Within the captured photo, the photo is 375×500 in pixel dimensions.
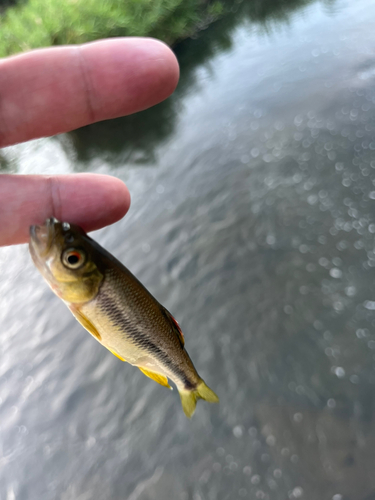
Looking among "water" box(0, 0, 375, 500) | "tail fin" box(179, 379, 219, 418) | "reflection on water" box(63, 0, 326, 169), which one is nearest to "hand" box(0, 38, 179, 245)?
"tail fin" box(179, 379, 219, 418)

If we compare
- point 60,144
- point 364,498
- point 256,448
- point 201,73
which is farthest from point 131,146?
point 364,498

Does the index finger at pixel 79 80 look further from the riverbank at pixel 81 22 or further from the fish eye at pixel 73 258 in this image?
the riverbank at pixel 81 22

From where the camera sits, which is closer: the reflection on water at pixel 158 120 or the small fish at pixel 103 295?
the small fish at pixel 103 295

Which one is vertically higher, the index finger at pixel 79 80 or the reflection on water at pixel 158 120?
the index finger at pixel 79 80

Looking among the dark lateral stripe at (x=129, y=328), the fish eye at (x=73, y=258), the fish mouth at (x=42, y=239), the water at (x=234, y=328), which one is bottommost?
the water at (x=234, y=328)

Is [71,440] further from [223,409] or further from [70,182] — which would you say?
[70,182]

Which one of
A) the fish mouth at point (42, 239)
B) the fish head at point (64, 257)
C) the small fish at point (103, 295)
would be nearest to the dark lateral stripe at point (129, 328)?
the small fish at point (103, 295)

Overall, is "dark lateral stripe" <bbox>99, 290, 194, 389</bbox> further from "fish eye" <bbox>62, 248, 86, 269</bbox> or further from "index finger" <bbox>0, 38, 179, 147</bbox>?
"index finger" <bbox>0, 38, 179, 147</bbox>

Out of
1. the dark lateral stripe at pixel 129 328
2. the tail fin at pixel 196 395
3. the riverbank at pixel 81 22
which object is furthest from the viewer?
the riverbank at pixel 81 22
